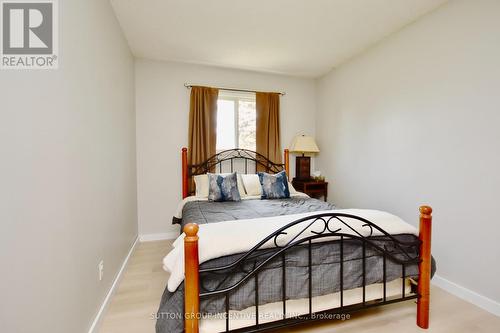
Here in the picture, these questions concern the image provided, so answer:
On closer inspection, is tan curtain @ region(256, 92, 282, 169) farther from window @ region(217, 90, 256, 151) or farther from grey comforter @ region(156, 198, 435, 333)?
grey comforter @ region(156, 198, 435, 333)

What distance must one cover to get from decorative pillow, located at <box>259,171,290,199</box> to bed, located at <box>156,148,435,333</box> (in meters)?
1.33

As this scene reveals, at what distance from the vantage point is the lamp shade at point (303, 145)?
382 centimetres

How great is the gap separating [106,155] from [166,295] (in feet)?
4.22

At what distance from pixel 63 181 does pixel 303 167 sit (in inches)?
131

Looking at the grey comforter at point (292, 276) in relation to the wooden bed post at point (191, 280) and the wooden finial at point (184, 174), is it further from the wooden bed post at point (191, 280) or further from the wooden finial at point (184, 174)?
the wooden finial at point (184, 174)

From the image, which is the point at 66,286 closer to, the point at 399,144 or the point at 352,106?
the point at 399,144

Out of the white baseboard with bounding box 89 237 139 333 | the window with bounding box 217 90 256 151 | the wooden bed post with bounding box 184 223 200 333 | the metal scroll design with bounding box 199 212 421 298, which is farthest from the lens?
the window with bounding box 217 90 256 151

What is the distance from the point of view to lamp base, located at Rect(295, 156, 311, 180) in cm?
398

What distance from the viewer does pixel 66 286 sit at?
1.26 m

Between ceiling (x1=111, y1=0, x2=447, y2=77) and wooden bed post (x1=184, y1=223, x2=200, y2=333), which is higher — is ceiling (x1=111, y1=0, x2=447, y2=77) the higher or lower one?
the higher one

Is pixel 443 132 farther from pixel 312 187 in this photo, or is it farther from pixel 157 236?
pixel 157 236

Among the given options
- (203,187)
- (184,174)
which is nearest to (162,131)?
(184,174)

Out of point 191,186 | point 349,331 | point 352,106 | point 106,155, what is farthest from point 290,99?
point 349,331

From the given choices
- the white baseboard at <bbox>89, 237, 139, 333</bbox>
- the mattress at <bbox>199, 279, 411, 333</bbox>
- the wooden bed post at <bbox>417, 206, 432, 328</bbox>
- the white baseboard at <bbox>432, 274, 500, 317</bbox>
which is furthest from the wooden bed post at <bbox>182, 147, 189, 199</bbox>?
the white baseboard at <bbox>432, 274, 500, 317</bbox>
